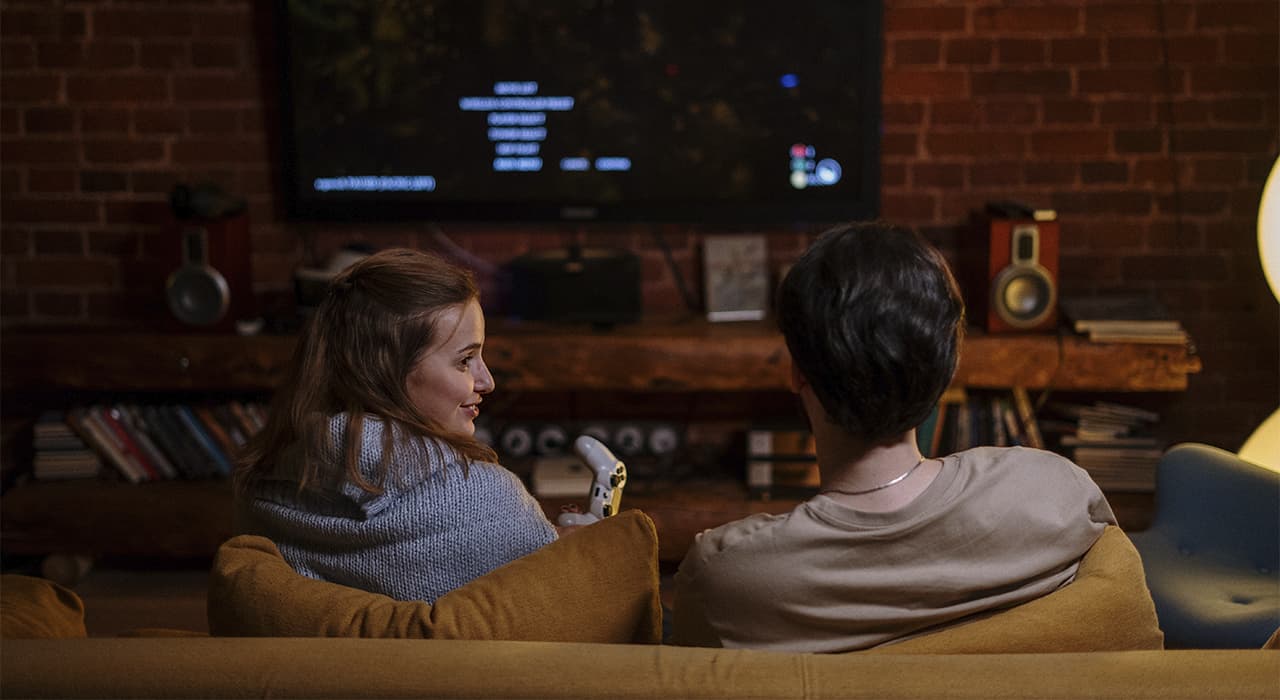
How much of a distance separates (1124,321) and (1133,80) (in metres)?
0.77

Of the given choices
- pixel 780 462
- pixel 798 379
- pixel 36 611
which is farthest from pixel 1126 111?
pixel 36 611

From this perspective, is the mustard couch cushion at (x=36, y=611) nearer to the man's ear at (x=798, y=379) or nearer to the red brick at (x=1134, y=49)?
the man's ear at (x=798, y=379)

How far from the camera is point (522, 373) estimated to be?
3670 millimetres

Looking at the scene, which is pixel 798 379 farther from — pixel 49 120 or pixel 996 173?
pixel 49 120

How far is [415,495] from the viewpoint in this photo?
160cm

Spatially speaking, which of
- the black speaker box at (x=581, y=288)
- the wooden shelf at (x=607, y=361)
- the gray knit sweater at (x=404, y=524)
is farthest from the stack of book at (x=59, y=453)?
the gray knit sweater at (x=404, y=524)

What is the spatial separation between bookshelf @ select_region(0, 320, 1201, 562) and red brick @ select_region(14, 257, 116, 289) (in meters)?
0.38

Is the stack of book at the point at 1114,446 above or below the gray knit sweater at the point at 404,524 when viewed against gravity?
below

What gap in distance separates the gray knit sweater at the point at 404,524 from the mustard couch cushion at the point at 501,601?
0.39 feet

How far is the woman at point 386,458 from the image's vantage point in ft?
5.26

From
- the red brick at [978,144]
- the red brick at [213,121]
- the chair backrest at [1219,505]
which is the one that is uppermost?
the red brick at [213,121]

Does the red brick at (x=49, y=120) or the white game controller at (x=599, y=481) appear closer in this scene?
the white game controller at (x=599, y=481)

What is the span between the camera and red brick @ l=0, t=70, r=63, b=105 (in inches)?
158

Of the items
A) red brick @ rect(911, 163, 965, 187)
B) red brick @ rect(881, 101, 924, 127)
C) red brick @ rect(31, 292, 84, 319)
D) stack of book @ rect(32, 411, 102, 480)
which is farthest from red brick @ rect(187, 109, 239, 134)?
red brick @ rect(911, 163, 965, 187)
